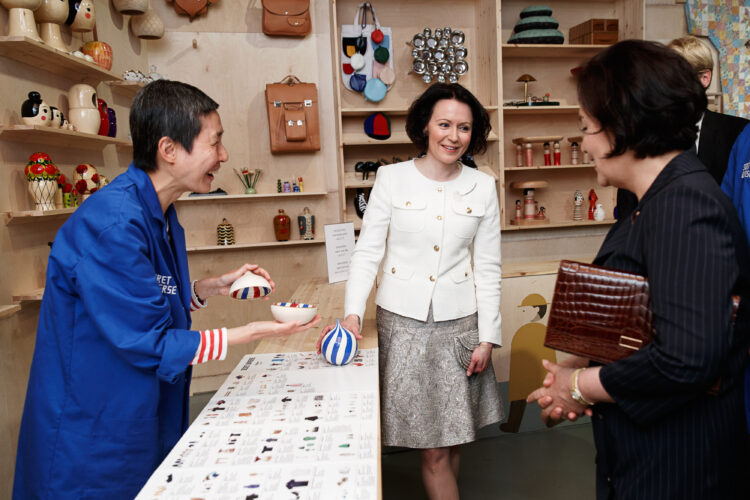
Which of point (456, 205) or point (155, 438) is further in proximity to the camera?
point (456, 205)

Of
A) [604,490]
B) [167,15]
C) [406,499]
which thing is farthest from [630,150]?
[167,15]

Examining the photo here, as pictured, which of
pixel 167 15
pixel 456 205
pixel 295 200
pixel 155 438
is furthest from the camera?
pixel 295 200

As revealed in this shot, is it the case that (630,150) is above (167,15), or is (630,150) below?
below

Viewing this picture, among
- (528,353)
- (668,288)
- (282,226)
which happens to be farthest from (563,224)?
(668,288)

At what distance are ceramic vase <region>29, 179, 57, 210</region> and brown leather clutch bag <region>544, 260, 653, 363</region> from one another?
2.10m

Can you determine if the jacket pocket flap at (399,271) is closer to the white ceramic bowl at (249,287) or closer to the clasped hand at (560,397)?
the white ceramic bowl at (249,287)

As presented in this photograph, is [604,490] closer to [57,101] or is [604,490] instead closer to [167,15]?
[57,101]

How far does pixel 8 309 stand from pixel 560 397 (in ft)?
6.59

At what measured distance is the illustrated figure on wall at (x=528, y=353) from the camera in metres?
3.04

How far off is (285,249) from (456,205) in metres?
2.35

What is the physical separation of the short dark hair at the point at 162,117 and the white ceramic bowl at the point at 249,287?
0.44 metres

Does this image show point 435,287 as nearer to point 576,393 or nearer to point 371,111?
point 576,393

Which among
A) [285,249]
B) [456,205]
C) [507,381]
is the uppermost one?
[456,205]

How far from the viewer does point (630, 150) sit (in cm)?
103
